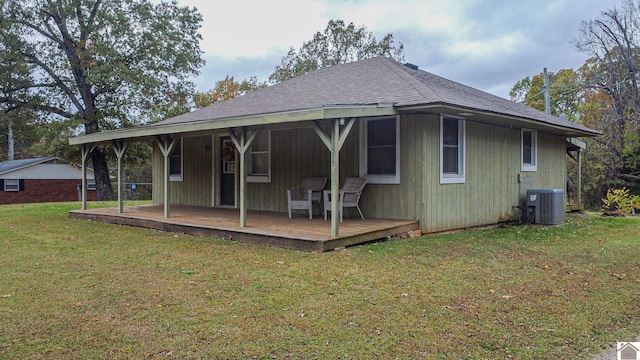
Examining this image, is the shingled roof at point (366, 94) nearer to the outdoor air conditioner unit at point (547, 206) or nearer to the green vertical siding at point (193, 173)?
the green vertical siding at point (193, 173)

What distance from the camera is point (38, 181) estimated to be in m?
26.0

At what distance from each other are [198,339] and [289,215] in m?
5.70

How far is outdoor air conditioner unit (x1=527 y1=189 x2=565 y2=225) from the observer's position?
930cm

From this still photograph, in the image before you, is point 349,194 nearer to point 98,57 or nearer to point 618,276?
point 618,276

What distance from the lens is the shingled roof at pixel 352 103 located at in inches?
252

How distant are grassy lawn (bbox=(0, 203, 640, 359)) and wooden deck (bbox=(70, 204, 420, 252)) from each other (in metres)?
0.21

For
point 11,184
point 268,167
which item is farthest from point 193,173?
point 11,184

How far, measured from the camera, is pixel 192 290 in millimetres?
4105

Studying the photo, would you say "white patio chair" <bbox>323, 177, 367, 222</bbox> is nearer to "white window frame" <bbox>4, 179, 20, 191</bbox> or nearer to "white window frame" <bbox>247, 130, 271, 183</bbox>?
"white window frame" <bbox>247, 130, 271, 183</bbox>

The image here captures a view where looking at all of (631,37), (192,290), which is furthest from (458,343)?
(631,37)

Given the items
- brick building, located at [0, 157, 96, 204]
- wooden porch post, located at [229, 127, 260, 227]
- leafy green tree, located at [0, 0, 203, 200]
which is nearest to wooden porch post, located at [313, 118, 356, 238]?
wooden porch post, located at [229, 127, 260, 227]

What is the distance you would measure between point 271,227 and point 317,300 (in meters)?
3.42

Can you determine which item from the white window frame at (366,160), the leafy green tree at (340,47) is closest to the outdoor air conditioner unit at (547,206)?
the white window frame at (366,160)

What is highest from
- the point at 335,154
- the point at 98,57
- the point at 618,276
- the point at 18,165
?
the point at 98,57
